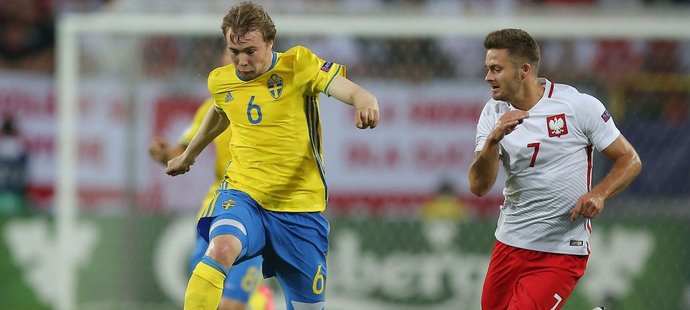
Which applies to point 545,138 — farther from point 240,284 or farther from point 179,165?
point 240,284

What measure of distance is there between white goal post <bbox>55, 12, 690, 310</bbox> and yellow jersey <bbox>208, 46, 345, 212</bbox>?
3.71m

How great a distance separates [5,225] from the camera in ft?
34.7

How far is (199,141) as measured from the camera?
545 cm

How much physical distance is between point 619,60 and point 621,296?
2.02 meters

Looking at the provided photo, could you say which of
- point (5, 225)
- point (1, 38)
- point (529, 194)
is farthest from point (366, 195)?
point (1, 38)

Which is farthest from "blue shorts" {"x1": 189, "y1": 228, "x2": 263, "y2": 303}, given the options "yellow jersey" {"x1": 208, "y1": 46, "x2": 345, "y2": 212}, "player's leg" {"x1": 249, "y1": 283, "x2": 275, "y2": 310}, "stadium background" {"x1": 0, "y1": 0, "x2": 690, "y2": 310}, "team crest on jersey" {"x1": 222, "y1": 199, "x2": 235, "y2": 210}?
"stadium background" {"x1": 0, "y1": 0, "x2": 690, "y2": 310}

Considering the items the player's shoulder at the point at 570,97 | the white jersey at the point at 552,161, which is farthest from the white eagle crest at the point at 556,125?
the player's shoulder at the point at 570,97

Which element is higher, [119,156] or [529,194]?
[529,194]

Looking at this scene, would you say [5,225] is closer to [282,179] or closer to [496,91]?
[282,179]

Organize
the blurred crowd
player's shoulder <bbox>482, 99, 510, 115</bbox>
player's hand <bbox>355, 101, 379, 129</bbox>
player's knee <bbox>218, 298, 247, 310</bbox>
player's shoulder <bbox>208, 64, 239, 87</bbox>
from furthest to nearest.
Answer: the blurred crowd, player's knee <bbox>218, 298, 247, 310</bbox>, player's shoulder <bbox>208, 64, 239, 87</bbox>, player's shoulder <bbox>482, 99, 510, 115</bbox>, player's hand <bbox>355, 101, 379, 129</bbox>

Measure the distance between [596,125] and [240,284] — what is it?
2463 millimetres

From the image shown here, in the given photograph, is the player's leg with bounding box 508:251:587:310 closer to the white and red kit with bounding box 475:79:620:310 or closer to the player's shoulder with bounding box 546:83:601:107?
the white and red kit with bounding box 475:79:620:310

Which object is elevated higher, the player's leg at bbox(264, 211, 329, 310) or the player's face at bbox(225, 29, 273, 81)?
the player's face at bbox(225, 29, 273, 81)

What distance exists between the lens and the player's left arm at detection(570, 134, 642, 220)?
4.76 m
